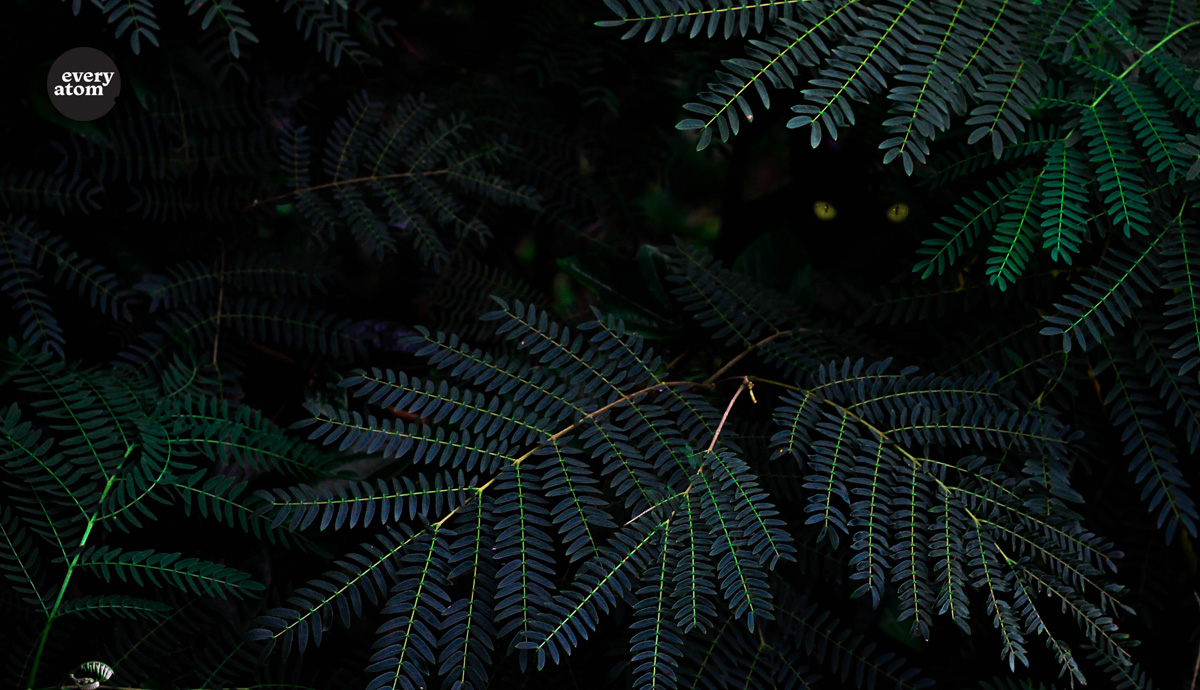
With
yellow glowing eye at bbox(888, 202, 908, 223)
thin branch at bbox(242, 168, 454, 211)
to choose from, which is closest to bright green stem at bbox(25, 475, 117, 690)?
thin branch at bbox(242, 168, 454, 211)

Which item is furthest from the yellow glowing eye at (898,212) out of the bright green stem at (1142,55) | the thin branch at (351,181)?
the thin branch at (351,181)

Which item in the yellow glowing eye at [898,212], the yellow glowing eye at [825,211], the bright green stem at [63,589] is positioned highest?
the yellow glowing eye at [898,212]

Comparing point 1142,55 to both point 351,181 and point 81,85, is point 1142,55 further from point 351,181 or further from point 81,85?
point 81,85

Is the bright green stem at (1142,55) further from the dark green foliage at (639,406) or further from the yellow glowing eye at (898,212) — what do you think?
the yellow glowing eye at (898,212)

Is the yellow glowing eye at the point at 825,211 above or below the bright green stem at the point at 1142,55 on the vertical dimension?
below

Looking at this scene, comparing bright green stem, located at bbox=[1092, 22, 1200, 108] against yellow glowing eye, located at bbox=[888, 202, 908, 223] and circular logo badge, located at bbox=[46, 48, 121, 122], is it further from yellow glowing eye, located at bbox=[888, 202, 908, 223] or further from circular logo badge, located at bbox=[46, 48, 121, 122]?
circular logo badge, located at bbox=[46, 48, 121, 122]

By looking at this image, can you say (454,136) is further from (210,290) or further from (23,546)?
(23,546)

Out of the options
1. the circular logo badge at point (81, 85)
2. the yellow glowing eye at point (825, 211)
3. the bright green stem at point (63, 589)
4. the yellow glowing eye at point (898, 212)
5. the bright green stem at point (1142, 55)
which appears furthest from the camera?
the yellow glowing eye at point (825, 211)

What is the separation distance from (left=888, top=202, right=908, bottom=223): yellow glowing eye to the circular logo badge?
1.38 m

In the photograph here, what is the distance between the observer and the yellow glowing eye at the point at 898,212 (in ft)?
4.60

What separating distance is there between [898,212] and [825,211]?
0.24 m

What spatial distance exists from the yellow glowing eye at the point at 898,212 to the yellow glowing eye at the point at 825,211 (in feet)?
0.44

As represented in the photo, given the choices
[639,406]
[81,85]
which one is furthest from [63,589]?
[81,85]

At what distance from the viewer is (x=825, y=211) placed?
5.50 feet
